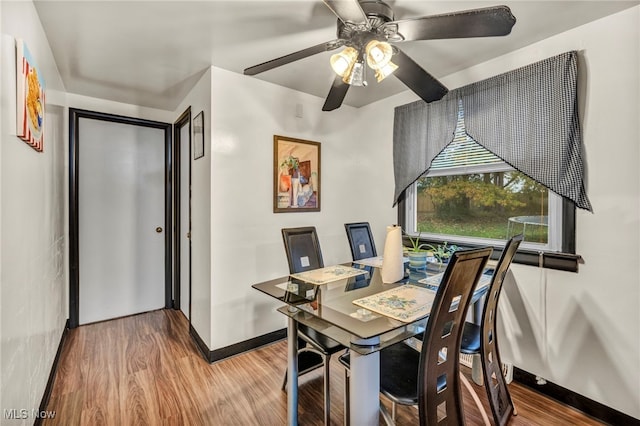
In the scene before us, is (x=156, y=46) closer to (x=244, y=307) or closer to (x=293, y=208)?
(x=293, y=208)

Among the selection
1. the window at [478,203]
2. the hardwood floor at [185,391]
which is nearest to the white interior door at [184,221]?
the hardwood floor at [185,391]

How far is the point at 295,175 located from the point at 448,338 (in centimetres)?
203

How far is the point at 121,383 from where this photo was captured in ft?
7.15

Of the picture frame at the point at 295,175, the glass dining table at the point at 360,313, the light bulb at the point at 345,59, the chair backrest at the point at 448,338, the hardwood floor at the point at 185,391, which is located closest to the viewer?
A: the chair backrest at the point at 448,338

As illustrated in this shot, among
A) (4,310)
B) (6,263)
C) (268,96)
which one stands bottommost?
(4,310)

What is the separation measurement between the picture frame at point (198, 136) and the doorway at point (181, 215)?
0.49m

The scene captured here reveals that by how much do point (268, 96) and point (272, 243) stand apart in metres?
1.33

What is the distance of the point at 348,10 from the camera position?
127 cm

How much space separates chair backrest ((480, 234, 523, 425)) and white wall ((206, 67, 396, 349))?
4.93 ft

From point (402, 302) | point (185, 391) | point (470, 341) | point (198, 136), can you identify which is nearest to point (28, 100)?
point (198, 136)

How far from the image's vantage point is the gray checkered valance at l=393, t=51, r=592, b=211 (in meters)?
1.92

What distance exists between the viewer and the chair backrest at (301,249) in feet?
7.26

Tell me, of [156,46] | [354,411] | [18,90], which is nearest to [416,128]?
[156,46]

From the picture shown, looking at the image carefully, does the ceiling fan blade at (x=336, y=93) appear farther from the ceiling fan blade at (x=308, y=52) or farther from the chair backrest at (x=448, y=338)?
the chair backrest at (x=448, y=338)
